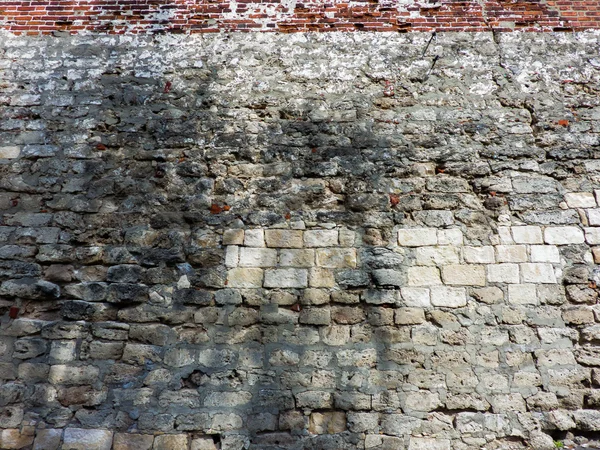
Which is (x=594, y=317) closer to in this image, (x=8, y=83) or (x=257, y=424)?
(x=257, y=424)

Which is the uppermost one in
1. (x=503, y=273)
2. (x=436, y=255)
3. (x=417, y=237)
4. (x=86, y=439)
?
(x=417, y=237)

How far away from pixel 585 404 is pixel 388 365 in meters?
1.42

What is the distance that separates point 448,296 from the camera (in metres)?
3.43

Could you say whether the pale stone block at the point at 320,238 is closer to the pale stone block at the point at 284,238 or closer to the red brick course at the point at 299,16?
the pale stone block at the point at 284,238

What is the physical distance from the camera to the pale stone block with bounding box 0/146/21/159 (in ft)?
12.6

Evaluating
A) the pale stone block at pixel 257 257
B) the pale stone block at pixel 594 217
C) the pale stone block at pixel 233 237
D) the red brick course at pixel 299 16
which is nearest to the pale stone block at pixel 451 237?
the pale stone block at pixel 594 217

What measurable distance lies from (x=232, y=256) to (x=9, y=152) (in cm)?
215

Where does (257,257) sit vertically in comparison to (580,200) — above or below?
below

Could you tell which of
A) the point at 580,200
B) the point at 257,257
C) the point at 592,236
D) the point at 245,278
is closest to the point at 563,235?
the point at 592,236

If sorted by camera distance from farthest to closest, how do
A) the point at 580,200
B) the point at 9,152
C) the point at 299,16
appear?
the point at 299,16 → the point at 9,152 → the point at 580,200

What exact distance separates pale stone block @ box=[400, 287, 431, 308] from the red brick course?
242 cm

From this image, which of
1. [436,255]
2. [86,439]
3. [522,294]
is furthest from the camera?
[436,255]

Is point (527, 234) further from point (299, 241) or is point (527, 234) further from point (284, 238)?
point (284, 238)

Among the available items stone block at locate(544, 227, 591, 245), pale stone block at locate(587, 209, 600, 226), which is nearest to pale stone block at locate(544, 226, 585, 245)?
stone block at locate(544, 227, 591, 245)
